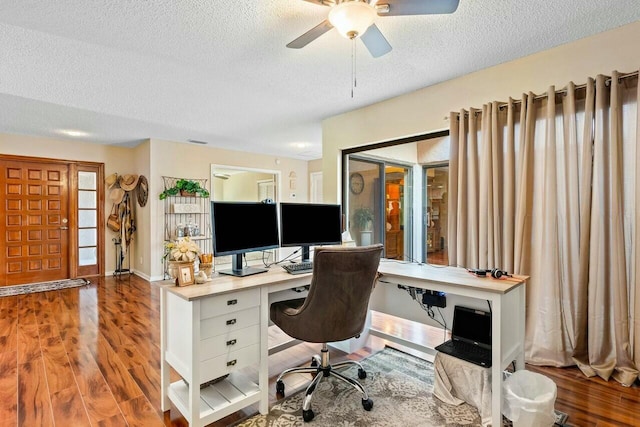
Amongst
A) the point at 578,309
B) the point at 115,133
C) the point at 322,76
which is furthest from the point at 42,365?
the point at 578,309

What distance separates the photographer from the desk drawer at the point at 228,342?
1.71m

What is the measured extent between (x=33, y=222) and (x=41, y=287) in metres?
1.08

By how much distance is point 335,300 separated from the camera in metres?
1.84

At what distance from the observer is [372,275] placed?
1.93m

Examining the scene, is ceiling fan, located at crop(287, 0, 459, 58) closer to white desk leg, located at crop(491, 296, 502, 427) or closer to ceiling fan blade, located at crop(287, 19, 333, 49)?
ceiling fan blade, located at crop(287, 19, 333, 49)

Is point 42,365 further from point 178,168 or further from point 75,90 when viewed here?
point 178,168

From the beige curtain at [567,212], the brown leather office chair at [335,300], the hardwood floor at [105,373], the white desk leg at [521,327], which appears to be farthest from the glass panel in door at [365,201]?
the brown leather office chair at [335,300]

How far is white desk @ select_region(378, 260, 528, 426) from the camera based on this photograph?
1765 mm

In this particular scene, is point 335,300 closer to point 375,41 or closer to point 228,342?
point 228,342

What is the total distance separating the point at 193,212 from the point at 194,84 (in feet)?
10.1

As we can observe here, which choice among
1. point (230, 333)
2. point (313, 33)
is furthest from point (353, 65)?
point (230, 333)

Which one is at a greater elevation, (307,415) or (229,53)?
(229,53)

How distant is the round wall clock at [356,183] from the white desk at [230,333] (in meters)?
2.20

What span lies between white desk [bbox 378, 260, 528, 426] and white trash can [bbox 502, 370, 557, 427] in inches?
2.6
